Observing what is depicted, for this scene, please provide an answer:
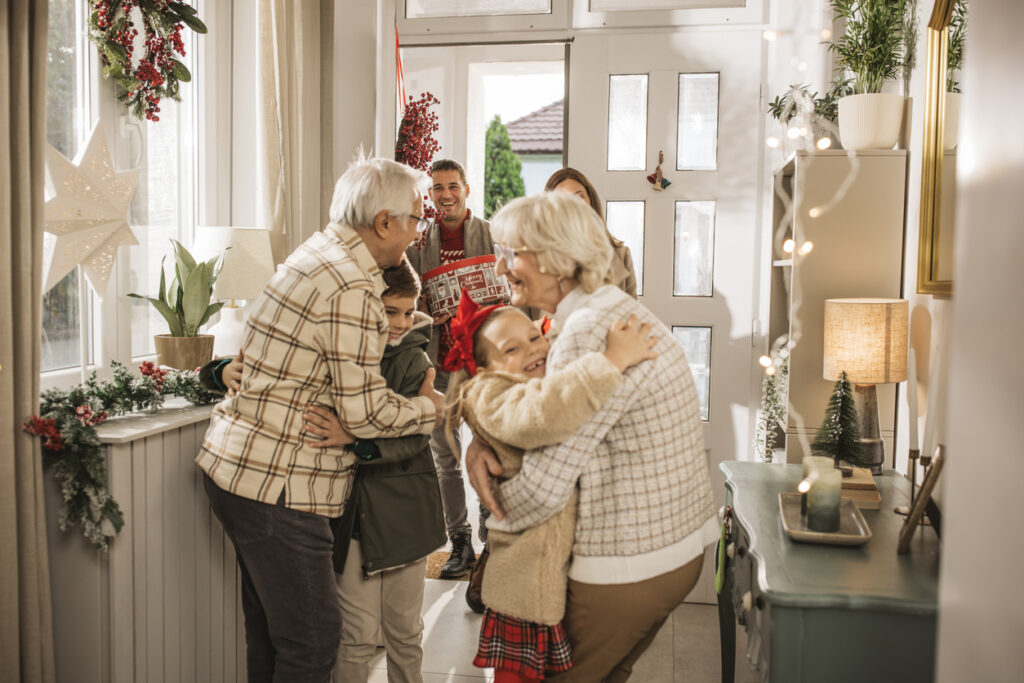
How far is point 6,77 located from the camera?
1650 mm

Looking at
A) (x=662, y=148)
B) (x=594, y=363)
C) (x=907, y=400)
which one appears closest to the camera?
(x=594, y=363)

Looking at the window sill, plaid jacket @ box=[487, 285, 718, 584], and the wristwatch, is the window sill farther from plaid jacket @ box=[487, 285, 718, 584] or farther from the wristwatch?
plaid jacket @ box=[487, 285, 718, 584]

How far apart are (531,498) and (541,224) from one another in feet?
1.72

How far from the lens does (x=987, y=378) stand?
0.68 metres

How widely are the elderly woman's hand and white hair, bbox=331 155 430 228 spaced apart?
563 millimetres

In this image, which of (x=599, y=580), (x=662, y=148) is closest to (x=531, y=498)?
(x=599, y=580)

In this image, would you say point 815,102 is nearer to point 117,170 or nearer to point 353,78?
point 353,78

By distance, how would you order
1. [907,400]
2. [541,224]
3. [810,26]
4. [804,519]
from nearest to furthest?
[541,224]
[804,519]
[907,400]
[810,26]

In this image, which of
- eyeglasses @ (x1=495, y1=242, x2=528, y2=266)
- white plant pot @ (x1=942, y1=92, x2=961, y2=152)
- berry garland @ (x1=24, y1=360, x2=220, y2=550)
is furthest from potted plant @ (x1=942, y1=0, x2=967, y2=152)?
berry garland @ (x1=24, y1=360, x2=220, y2=550)

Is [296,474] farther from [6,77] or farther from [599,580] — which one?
[6,77]

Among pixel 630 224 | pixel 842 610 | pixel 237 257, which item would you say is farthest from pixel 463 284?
pixel 842 610

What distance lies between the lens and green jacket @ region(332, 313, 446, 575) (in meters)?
1.92

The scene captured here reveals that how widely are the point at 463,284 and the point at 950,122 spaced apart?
63.4 inches

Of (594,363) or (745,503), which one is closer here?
(594,363)
